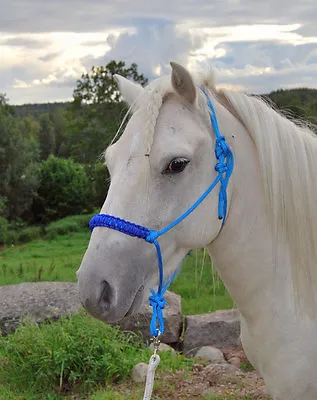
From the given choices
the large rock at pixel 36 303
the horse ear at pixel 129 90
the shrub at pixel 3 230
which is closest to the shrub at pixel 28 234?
the shrub at pixel 3 230

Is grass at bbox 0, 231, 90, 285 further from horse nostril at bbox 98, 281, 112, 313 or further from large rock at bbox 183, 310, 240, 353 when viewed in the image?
horse nostril at bbox 98, 281, 112, 313

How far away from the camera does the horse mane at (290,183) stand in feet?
7.01

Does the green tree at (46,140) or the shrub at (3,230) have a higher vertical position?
the green tree at (46,140)

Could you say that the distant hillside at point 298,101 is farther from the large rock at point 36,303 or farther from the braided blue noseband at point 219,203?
the large rock at point 36,303

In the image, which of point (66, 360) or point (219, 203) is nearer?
point (219, 203)

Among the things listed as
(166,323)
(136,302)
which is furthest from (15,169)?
(136,302)

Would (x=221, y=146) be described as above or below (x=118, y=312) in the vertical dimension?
above

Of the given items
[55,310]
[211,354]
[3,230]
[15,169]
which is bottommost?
[3,230]

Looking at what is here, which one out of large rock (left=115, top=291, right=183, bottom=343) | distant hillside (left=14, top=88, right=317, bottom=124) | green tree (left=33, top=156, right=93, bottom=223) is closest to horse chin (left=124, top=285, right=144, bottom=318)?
distant hillside (left=14, top=88, right=317, bottom=124)

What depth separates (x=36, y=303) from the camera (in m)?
5.49

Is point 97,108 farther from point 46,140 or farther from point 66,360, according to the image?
point 46,140

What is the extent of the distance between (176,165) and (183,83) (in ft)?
1.04

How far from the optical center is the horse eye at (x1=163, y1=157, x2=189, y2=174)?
1.91 metres

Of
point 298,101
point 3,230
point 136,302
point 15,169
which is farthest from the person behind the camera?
point 15,169
